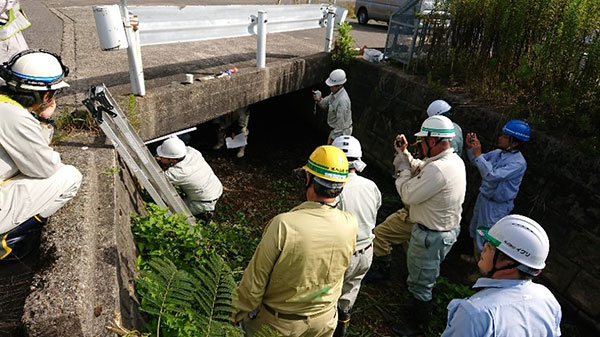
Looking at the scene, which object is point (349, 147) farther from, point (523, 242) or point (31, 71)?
point (31, 71)

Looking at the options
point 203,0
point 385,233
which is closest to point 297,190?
point 385,233

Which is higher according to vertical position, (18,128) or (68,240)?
(18,128)

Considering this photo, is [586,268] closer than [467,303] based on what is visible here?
No

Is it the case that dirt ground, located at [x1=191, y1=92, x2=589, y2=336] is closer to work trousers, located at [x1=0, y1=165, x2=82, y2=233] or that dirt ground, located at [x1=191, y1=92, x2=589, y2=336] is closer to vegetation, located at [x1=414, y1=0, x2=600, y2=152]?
vegetation, located at [x1=414, y1=0, x2=600, y2=152]

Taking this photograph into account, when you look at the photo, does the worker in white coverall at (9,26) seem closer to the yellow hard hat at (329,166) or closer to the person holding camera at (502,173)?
the yellow hard hat at (329,166)

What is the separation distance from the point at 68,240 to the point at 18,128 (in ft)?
2.53

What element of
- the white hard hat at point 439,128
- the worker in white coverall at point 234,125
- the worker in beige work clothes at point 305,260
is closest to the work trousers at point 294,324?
the worker in beige work clothes at point 305,260

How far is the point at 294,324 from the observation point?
258 centimetres

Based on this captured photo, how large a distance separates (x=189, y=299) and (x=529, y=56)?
5587 millimetres

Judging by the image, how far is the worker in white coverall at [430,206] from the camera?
351 centimetres

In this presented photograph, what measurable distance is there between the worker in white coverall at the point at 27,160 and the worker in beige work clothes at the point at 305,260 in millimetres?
1427

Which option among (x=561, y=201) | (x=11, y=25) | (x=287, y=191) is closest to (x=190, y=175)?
(x=287, y=191)

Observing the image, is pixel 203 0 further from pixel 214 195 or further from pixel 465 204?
pixel 465 204

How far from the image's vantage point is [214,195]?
514 centimetres
